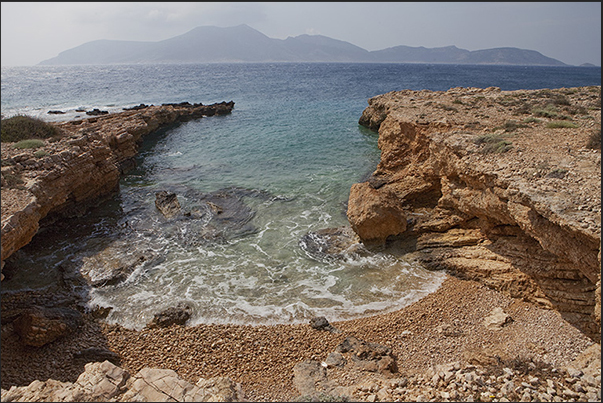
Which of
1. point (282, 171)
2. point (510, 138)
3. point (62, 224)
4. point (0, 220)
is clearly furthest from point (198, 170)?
point (510, 138)

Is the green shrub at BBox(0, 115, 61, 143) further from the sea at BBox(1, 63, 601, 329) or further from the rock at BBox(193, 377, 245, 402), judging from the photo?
the rock at BBox(193, 377, 245, 402)

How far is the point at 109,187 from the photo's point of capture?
1828 centimetres

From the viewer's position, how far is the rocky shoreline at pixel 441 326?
6.13 meters

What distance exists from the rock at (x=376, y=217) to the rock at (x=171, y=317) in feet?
22.3

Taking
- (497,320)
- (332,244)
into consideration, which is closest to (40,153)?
(332,244)

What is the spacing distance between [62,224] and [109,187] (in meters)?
3.70

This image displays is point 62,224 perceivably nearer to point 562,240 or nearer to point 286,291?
point 286,291

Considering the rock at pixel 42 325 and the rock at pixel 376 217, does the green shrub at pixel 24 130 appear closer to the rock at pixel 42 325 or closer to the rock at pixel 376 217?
the rock at pixel 42 325

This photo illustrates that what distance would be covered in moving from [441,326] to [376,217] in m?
4.56

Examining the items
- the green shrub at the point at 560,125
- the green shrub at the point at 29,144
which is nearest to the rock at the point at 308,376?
the green shrub at the point at 560,125

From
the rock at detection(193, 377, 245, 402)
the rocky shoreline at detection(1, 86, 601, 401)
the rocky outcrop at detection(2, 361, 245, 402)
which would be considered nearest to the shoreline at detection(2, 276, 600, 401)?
the rocky shoreline at detection(1, 86, 601, 401)

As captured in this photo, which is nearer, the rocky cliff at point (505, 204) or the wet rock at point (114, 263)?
the rocky cliff at point (505, 204)

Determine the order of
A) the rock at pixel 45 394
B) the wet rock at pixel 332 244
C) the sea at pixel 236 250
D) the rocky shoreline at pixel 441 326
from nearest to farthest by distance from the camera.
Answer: the rock at pixel 45 394, the rocky shoreline at pixel 441 326, the sea at pixel 236 250, the wet rock at pixel 332 244

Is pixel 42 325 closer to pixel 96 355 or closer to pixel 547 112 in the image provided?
pixel 96 355
